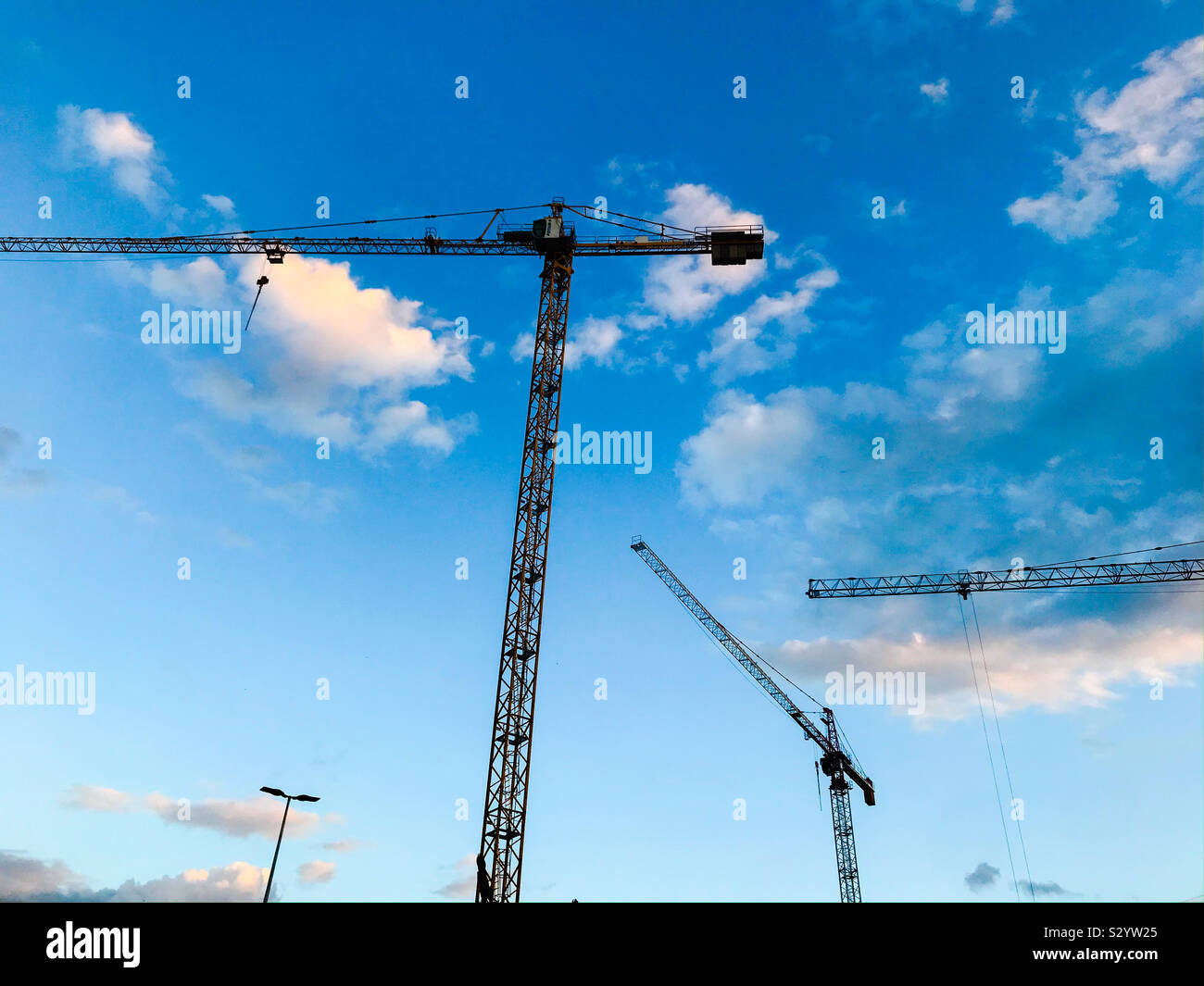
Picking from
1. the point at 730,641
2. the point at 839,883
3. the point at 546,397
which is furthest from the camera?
the point at 730,641

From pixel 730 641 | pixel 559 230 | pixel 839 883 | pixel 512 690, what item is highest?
pixel 559 230
